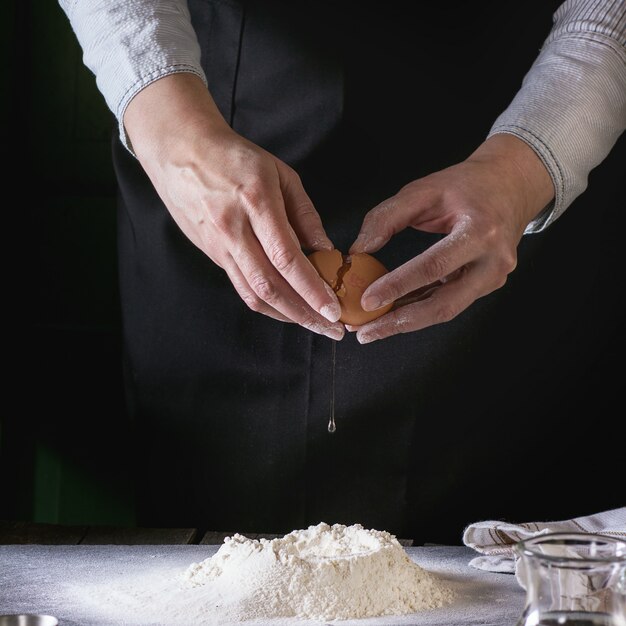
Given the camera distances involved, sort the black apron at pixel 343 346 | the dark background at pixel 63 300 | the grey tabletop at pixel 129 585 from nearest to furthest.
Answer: the grey tabletop at pixel 129 585
the black apron at pixel 343 346
the dark background at pixel 63 300

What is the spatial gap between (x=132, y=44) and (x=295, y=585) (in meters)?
0.69

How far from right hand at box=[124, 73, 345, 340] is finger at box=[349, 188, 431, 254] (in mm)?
58

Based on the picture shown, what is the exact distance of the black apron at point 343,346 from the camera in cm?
152

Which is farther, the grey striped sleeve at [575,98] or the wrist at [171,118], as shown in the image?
the grey striped sleeve at [575,98]

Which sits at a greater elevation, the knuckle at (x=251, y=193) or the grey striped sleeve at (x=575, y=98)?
the grey striped sleeve at (x=575, y=98)

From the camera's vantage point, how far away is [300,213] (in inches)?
45.4

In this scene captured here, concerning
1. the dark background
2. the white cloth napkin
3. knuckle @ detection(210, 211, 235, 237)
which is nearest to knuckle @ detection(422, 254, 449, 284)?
knuckle @ detection(210, 211, 235, 237)

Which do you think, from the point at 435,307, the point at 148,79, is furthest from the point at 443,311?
the point at 148,79

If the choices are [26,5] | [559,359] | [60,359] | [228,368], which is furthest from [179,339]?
[26,5]

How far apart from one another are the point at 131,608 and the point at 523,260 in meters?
0.85

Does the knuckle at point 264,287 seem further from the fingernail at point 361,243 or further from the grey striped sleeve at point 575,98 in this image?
the grey striped sleeve at point 575,98

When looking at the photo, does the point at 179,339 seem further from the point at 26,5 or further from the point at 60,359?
the point at 26,5

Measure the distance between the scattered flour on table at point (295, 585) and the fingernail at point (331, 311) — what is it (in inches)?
9.7

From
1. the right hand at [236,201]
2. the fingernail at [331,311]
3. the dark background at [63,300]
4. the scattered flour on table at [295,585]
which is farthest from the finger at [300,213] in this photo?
the dark background at [63,300]
